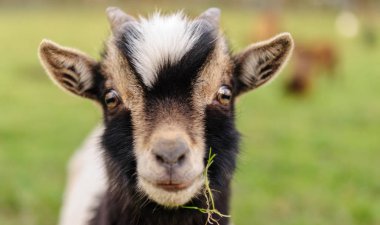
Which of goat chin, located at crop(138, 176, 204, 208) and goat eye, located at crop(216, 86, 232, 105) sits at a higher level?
goat eye, located at crop(216, 86, 232, 105)

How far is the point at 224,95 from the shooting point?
3469 millimetres

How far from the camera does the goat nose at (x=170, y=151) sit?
2.90 m

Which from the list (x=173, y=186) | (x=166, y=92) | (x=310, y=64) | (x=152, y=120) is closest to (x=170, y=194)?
(x=173, y=186)

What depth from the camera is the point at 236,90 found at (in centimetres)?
377

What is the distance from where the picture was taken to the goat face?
3041mm

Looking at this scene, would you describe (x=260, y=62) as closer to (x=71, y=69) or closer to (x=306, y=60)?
(x=71, y=69)

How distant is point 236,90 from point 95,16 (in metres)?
38.4

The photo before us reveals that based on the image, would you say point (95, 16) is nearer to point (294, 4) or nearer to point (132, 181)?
point (294, 4)

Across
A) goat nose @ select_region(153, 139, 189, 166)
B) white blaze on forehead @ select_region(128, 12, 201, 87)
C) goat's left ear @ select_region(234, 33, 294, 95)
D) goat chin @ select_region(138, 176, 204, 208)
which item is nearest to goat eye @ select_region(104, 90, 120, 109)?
white blaze on forehead @ select_region(128, 12, 201, 87)

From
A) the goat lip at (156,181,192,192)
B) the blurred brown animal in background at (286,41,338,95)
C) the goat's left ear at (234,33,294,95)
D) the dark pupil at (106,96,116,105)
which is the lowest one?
the blurred brown animal in background at (286,41,338,95)

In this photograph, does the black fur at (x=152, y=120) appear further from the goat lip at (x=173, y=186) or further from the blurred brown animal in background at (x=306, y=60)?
the blurred brown animal in background at (x=306, y=60)

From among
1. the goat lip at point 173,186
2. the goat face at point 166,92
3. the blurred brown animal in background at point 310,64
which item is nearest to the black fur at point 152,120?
the goat face at point 166,92

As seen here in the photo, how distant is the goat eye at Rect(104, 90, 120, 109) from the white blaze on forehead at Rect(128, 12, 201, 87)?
0.22m

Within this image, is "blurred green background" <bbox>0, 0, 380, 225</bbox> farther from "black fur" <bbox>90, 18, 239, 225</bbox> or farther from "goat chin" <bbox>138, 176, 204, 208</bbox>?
"goat chin" <bbox>138, 176, 204, 208</bbox>
